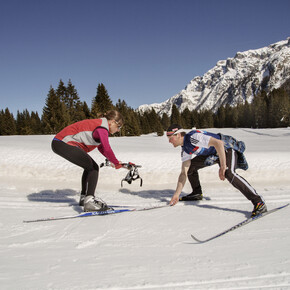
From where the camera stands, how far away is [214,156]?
4301 millimetres

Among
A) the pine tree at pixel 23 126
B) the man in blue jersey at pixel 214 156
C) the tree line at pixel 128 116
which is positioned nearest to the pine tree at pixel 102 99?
the tree line at pixel 128 116

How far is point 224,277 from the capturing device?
6.08 ft

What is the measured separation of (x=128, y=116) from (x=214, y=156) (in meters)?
44.5

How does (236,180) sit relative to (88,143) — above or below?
below

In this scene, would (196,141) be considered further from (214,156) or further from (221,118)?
(221,118)

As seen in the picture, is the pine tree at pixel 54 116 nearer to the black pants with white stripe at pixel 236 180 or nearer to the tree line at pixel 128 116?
the tree line at pixel 128 116

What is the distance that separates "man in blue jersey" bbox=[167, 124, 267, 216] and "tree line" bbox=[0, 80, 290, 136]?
3159 centimetres

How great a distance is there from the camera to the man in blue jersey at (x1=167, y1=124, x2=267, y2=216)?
3.62 metres

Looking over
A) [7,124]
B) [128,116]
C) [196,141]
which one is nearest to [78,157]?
[196,141]

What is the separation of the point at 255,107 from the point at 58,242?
253 ft

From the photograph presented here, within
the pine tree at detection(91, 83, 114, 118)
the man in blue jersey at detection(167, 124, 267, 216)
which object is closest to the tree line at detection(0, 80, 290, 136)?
the pine tree at detection(91, 83, 114, 118)

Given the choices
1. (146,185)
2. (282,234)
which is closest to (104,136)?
(282,234)

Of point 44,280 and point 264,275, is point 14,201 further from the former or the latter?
point 264,275

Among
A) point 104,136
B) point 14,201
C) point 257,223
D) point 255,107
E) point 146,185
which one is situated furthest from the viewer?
point 255,107
